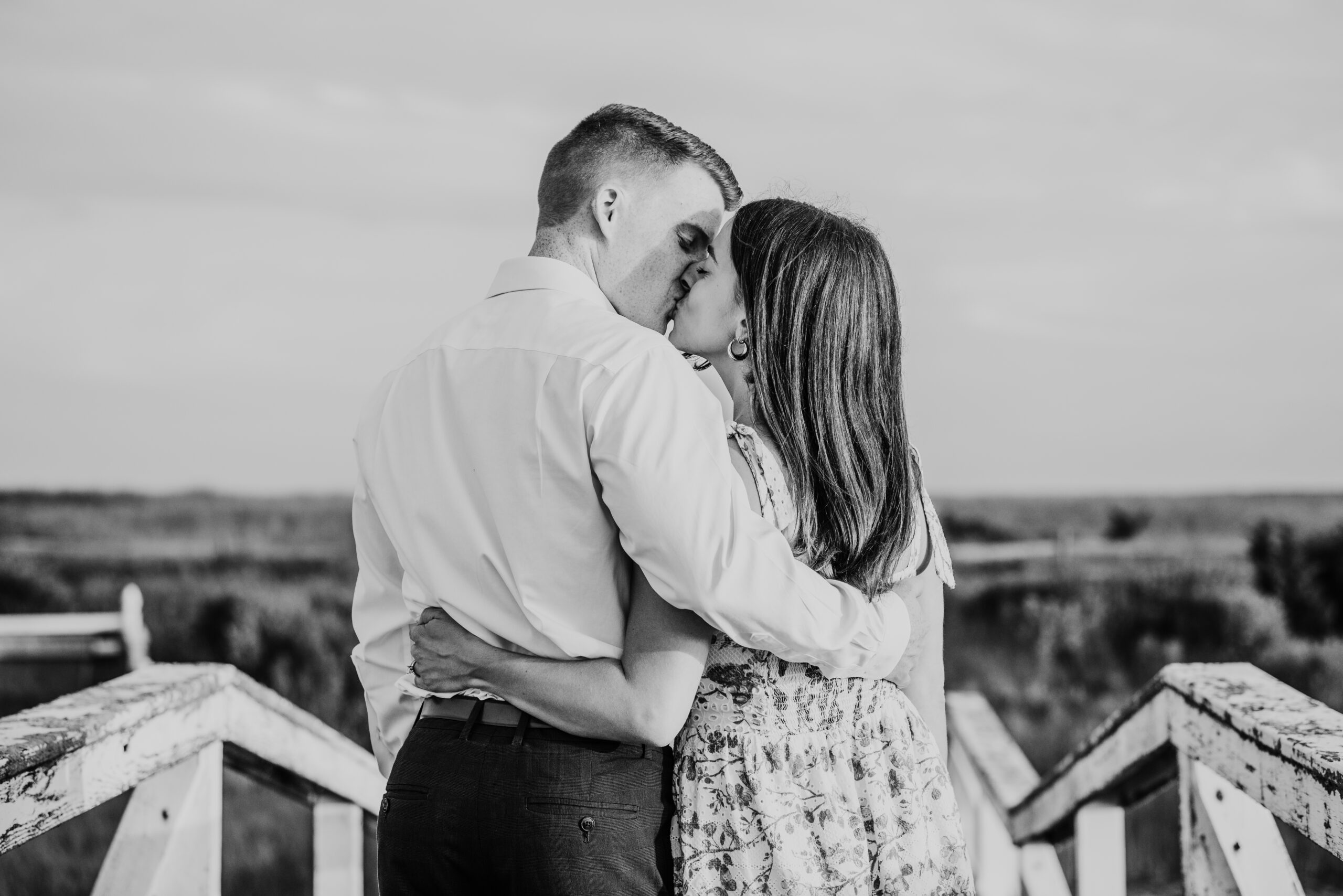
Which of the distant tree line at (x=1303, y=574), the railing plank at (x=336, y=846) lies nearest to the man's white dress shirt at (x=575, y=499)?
the railing plank at (x=336, y=846)

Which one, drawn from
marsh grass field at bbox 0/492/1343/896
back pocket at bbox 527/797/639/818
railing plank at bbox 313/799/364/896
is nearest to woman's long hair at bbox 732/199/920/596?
back pocket at bbox 527/797/639/818

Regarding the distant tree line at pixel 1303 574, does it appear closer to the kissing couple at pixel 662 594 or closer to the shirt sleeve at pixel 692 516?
the kissing couple at pixel 662 594

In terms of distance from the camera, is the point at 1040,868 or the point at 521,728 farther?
the point at 1040,868

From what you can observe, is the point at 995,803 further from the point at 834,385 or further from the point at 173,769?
the point at 173,769

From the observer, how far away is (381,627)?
201cm

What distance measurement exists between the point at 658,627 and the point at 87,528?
18.6 meters

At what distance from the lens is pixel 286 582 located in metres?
16.7

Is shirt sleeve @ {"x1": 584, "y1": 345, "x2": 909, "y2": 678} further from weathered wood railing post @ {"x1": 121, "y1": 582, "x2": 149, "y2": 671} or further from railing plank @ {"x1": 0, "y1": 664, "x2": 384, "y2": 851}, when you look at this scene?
weathered wood railing post @ {"x1": 121, "y1": 582, "x2": 149, "y2": 671}

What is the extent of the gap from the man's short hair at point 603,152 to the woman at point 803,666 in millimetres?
315

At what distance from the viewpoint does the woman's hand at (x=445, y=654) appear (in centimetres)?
169

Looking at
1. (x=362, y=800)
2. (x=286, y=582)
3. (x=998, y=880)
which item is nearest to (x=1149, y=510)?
(x=286, y=582)

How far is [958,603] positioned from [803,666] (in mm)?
13516

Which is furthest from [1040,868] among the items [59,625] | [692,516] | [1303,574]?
[1303,574]

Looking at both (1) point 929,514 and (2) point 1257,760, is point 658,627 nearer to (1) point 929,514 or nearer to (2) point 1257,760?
(1) point 929,514
